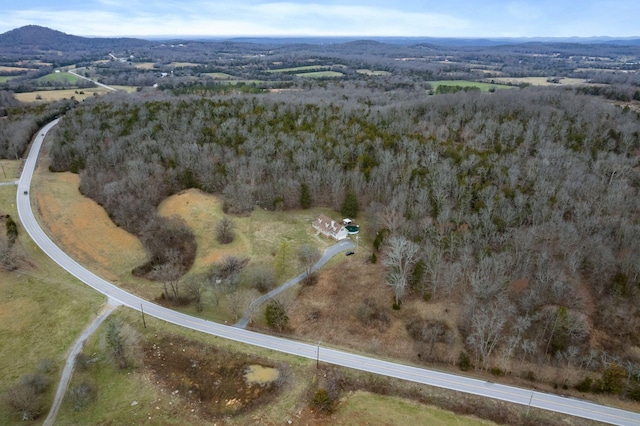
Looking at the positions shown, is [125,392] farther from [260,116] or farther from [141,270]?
[260,116]

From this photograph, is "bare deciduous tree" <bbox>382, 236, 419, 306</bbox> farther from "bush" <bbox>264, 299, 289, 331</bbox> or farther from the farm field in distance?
"bush" <bbox>264, 299, 289, 331</bbox>

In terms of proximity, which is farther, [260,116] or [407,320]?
[260,116]

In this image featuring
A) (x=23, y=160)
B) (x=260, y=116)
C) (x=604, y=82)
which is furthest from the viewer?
(x=604, y=82)

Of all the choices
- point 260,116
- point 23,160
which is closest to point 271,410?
point 260,116

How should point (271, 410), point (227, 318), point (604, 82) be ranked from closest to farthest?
point (271, 410)
point (227, 318)
point (604, 82)

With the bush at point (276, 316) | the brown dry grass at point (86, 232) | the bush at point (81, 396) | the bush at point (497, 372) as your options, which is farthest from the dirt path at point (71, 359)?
the bush at point (497, 372)

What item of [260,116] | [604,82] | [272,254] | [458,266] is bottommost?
[272,254]

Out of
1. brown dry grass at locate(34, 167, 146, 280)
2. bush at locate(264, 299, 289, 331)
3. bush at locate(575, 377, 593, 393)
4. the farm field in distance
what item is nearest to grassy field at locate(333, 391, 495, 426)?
the farm field in distance
